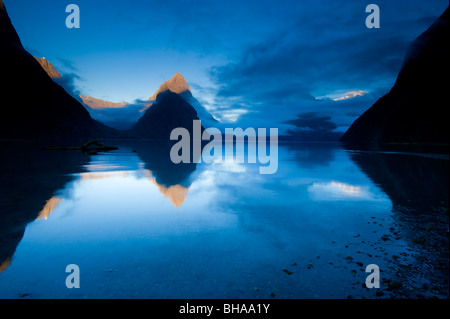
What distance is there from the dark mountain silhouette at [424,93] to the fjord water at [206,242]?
459 feet

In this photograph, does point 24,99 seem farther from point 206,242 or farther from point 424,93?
point 424,93

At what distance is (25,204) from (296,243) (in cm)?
1242

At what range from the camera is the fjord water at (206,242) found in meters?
5.24

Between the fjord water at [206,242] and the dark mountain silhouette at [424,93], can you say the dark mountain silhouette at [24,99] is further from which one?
the dark mountain silhouette at [424,93]

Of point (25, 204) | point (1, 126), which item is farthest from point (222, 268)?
point (1, 126)

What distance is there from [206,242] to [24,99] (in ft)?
729

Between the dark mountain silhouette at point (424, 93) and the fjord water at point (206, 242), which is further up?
the dark mountain silhouette at point (424, 93)

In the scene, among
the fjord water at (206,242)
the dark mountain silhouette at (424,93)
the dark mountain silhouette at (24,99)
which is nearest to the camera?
the fjord water at (206,242)

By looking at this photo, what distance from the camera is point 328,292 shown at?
5020 millimetres

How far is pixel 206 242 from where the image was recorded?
7574mm

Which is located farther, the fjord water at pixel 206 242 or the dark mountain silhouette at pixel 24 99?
the dark mountain silhouette at pixel 24 99

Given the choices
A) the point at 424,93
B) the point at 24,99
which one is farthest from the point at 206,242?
the point at 24,99

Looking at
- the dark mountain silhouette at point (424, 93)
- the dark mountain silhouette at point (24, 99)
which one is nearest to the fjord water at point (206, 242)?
the dark mountain silhouette at point (424, 93)
